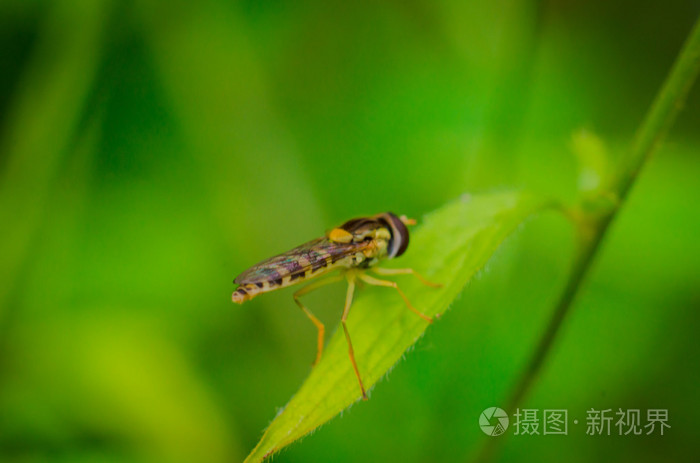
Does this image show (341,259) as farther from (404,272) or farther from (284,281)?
(404,272)

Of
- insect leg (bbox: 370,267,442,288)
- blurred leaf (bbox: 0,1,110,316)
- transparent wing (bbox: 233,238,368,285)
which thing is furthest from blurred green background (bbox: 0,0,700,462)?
transparent wing (bbox: 233,238,368,285)

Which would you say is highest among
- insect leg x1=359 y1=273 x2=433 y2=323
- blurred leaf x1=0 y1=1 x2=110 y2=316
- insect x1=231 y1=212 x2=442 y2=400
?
blurred leaf x1=0 y1=1 x2=110 y2=316

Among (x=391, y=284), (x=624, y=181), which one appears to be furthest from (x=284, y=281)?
(x=624, y=181)

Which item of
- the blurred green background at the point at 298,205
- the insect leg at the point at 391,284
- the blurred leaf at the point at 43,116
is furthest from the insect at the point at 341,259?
the blurred leaf at the point at 43,116

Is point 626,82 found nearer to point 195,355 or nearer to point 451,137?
point 451,137

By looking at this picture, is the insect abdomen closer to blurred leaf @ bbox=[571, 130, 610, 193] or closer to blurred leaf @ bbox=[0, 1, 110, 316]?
blurred leaf @ bbox=[571, 130, 610, 193]

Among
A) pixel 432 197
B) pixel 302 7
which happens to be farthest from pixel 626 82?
pixel 302 7

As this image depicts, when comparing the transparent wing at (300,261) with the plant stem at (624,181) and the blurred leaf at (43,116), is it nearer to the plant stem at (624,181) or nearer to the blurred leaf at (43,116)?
the plant stem at (624,181)
